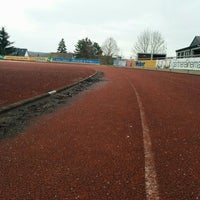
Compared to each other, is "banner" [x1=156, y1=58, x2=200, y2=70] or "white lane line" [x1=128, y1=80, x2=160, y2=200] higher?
"banner" [x1=156, y1=58, x2=200, y2=70]

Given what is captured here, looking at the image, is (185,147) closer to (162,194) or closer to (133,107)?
(162,194)

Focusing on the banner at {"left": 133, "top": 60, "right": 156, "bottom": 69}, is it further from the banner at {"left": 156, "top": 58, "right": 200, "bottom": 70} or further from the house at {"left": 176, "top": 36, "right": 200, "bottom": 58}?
the house at {"left": 176, "top": 36, "right": 200, "bottom": 58}

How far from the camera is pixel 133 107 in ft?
25.5

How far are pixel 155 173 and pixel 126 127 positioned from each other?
2.24m

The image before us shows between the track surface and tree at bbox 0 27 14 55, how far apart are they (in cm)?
9865

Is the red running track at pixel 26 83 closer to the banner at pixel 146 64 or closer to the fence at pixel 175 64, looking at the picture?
the fence at pixel 175 64

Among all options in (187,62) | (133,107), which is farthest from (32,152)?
A: (187,62)

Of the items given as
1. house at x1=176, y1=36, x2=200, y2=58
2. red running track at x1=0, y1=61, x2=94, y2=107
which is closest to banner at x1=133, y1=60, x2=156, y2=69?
house at x1=176, y1=36, x2=200, y2=58

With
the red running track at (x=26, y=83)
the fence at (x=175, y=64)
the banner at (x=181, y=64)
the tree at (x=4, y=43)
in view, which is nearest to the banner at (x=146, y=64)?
the fence at (x=175, y=64)

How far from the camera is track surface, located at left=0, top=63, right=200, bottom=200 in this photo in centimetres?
292

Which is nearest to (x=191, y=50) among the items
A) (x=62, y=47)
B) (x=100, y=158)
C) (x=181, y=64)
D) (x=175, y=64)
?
(x=175, y=64)

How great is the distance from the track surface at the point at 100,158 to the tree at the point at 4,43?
324 ft

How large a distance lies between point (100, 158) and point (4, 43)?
341 feet

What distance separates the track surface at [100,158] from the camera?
2.92m
